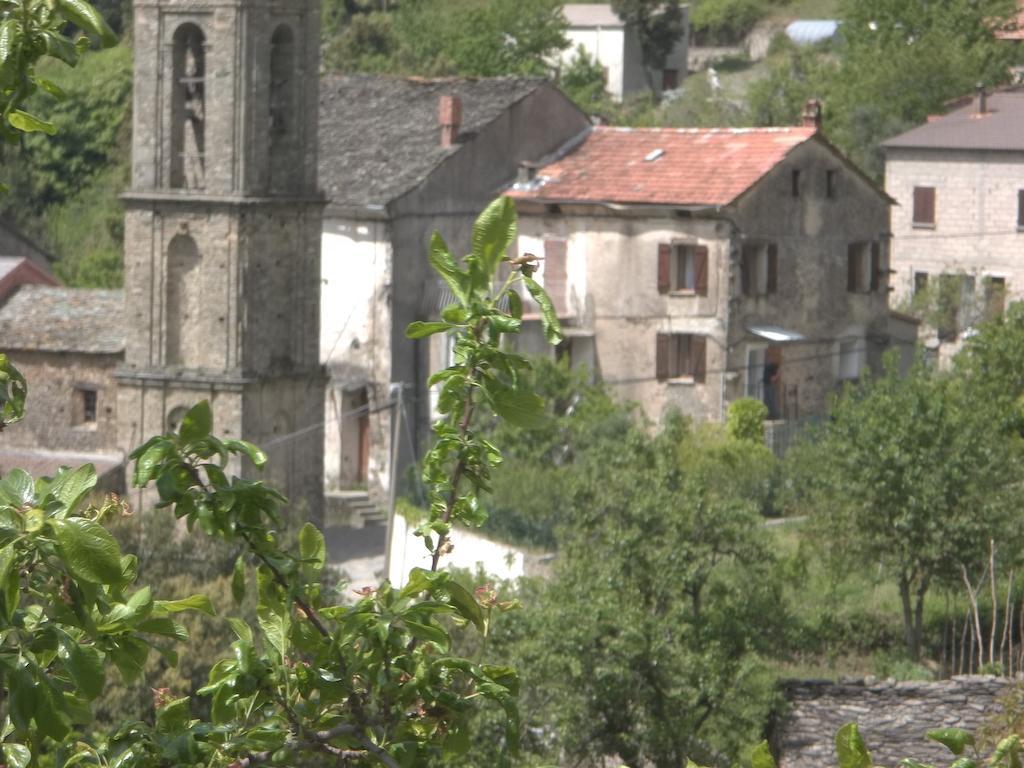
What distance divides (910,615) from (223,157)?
42.0 ft

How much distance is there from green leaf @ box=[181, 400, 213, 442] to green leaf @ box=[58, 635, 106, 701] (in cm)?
58

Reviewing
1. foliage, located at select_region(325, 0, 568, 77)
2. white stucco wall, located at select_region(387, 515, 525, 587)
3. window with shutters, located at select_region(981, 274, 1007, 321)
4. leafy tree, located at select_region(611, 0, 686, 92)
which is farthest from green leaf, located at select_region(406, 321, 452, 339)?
leafy tree, located at select_region(611, 0, 686, 92)

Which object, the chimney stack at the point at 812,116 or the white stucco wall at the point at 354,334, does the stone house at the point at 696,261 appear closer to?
the chimney stack at the point at 812,116

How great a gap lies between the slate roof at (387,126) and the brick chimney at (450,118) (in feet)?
0.54

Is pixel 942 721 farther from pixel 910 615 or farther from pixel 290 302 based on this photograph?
pixel 290 302

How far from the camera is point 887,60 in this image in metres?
53.1

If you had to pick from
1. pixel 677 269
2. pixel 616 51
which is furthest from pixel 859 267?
pixel 616 51

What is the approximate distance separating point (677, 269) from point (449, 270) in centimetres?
3120

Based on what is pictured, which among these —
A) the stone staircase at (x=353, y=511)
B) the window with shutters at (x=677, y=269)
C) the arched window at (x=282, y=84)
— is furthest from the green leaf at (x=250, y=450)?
the window with shutters at (x=677, y=269)

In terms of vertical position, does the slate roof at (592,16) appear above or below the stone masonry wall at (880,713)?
above

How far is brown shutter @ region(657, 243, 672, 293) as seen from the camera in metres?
35.5

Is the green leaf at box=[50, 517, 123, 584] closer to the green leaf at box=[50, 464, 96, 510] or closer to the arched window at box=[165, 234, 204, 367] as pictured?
the green leaf at box=[50, 464, 96, 510]

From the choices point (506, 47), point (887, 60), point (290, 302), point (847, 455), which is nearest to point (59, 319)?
point (290, 302)

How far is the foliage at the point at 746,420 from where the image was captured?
3328 centimetres
